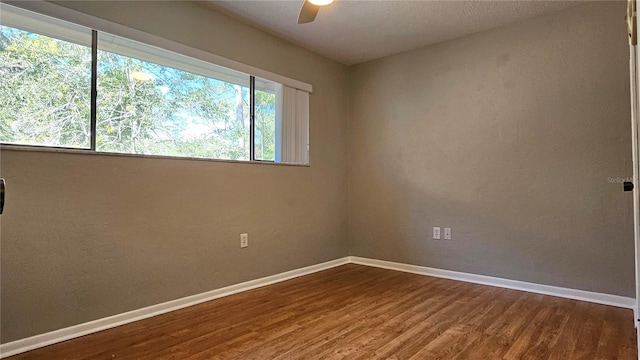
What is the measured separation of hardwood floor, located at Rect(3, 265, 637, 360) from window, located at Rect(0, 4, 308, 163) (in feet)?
4.04

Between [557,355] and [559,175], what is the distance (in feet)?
5.31

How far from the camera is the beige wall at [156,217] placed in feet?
6.83

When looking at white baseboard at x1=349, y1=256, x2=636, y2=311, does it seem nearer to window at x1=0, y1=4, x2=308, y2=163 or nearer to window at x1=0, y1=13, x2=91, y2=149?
window at x1=0, y1=4, x2=308, y2=163

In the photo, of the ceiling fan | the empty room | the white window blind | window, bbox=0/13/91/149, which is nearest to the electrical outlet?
the empty room

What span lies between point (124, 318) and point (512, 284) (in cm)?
316

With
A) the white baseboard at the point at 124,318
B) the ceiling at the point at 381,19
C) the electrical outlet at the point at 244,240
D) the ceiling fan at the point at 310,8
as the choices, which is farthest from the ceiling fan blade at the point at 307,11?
the white baseboard at the point at 124,318

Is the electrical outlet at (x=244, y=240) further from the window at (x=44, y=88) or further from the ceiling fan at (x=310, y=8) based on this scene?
the ceiling fan at (x=310, y=8)

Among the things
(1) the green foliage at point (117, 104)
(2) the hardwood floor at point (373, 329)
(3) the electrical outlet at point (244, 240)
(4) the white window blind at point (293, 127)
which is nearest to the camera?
(2) the hardwood floor at point (373, 329)

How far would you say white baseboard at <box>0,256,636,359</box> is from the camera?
211 centimetres

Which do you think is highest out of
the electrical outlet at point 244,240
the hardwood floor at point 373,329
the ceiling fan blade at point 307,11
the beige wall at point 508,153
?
the ceiling fan blade at point 307,11

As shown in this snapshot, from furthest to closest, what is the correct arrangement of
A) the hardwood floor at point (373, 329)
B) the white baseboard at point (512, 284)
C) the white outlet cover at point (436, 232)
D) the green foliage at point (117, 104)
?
the white outlet cover at point (436, 232)
the white baseboard at point (512, 284)
the green foliage at point (117, 104)
the hardwood floor at point (373, 329)

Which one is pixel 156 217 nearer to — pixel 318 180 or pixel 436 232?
pixel 318 180

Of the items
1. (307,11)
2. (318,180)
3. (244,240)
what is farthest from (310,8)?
(318,180)

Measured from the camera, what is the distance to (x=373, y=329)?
2314 millimetres
